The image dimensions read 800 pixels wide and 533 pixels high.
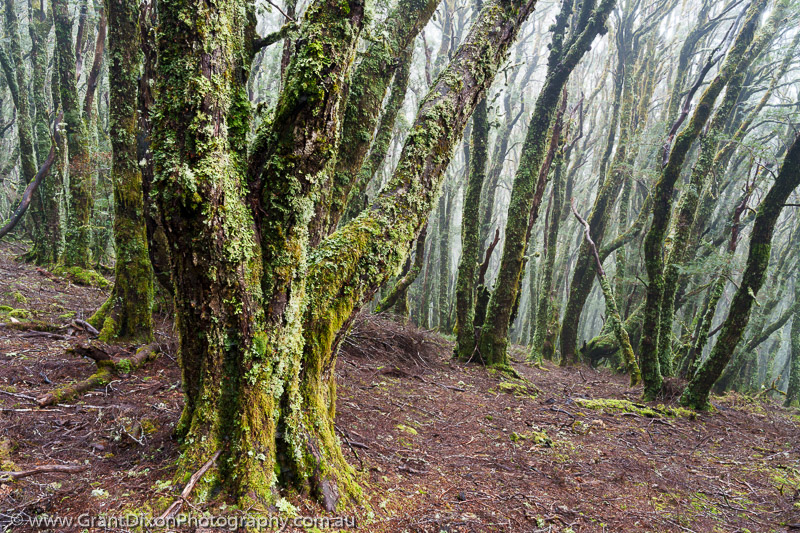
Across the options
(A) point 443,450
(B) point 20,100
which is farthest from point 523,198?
(B) point 20,100

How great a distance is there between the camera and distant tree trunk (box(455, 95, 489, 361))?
8.38 m

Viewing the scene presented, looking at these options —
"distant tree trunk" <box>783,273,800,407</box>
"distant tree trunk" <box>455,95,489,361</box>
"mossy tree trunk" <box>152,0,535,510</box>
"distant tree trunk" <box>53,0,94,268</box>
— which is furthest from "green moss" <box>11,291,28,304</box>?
"distant tree trunk" <box>783,273,800,407</box>

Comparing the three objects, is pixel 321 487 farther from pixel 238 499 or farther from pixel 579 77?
pixel 579 77

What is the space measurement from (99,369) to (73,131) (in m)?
5.71

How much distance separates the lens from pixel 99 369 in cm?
394

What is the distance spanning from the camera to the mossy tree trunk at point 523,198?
774 cm

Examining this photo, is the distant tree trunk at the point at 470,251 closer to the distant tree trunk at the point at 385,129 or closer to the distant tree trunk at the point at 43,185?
the distant tree trunk at the point at 385,129

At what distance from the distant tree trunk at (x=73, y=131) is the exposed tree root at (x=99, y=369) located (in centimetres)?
528

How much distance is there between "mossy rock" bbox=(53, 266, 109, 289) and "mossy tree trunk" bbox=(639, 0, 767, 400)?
1094 cm

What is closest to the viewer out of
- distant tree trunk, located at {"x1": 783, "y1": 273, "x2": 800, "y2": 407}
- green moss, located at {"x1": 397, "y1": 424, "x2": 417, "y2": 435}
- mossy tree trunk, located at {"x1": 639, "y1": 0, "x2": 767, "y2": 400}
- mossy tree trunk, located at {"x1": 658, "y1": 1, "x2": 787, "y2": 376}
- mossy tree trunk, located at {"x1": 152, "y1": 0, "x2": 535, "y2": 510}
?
mossy tree trunk, located at {"x1": 152, "y1": 0, "x2": 535, "y2": 510}

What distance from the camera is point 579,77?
1933cm

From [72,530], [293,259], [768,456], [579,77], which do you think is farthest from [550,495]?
[579,77]

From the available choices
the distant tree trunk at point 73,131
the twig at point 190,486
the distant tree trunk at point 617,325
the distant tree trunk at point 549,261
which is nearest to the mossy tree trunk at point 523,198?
the distant tree trunk at point 617,325

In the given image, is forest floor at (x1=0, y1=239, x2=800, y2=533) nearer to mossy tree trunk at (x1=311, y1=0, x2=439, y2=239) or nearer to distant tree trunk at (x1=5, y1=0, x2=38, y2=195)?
mossy tree trunk at (x1=311, y1=0, x2=439, y2=239)
